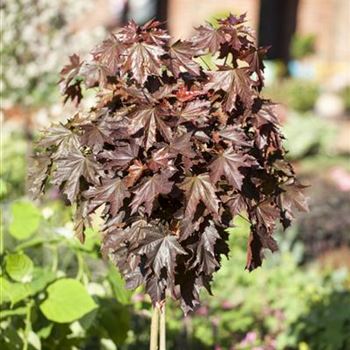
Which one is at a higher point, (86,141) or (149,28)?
(149,28)

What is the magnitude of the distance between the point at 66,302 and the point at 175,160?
1.07 meters

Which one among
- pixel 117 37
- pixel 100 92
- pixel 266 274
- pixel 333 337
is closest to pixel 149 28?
pixel 117 37

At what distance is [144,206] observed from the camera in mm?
2432

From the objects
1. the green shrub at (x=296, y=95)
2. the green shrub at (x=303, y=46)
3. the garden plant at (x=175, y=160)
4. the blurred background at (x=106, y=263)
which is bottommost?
the green shrub at (x=303, y=46)

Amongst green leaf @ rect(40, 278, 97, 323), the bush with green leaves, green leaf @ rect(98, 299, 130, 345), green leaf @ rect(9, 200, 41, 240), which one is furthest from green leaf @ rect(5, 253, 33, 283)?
green leaf @ rect(98, 299, 130, 345)

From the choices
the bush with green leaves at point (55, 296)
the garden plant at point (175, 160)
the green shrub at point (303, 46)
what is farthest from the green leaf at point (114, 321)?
the green shrub at point (303, 46)

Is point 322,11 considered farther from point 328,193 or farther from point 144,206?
point 144,206

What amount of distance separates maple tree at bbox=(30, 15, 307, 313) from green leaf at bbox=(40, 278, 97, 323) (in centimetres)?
63

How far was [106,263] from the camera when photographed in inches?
149

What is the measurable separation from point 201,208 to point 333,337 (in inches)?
79.9

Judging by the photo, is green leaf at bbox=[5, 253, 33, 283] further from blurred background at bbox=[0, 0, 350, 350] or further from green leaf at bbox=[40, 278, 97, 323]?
green leaf at bbox=[40, 278, 97, 323]

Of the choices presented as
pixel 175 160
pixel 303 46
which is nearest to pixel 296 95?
pixel 303 46

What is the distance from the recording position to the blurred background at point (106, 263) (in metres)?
3.41

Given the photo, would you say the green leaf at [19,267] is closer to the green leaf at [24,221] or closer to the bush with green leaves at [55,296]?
the bush with green leaves at [55,296]
